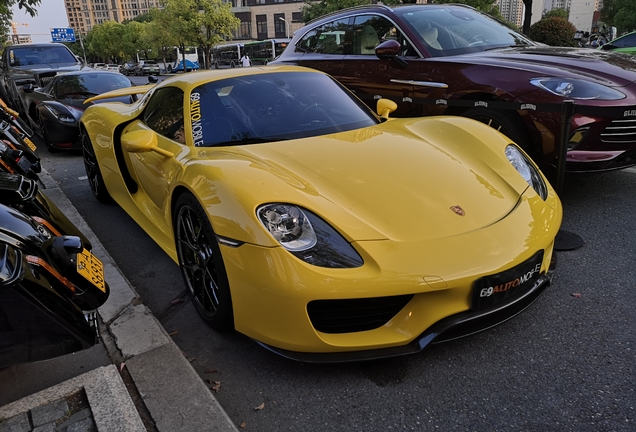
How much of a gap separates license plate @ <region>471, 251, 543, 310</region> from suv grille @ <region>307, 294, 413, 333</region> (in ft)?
0.91

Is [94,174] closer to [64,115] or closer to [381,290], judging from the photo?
[64,115]

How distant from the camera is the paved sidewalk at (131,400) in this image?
1.79 m

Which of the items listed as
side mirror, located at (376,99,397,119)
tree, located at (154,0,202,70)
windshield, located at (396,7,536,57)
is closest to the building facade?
tree, located at (154,0,202,70)

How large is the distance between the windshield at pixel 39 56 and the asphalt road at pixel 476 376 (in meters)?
9.82

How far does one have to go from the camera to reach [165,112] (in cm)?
322

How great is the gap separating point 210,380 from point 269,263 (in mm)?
651

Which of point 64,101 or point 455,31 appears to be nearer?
point 455,31

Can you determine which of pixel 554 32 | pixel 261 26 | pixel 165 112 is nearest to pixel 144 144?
pixel 165 112

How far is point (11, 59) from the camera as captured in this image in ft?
34.1

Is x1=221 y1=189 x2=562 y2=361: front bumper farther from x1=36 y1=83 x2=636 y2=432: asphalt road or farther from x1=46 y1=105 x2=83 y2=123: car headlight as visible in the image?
x1=46 y1=105 x2=83 y2=123: car headlight

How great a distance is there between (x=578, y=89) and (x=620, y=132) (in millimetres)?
428

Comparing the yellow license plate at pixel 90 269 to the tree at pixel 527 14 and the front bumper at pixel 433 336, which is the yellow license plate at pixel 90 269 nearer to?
the front bumper at pixel 433 336

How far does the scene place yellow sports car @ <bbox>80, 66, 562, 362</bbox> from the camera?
6.12 feet

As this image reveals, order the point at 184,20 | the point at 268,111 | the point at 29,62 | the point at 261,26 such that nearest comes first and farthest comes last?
the point at 268,111 < the point at 29,62 < the point at 184,20 < the point at 261,26
